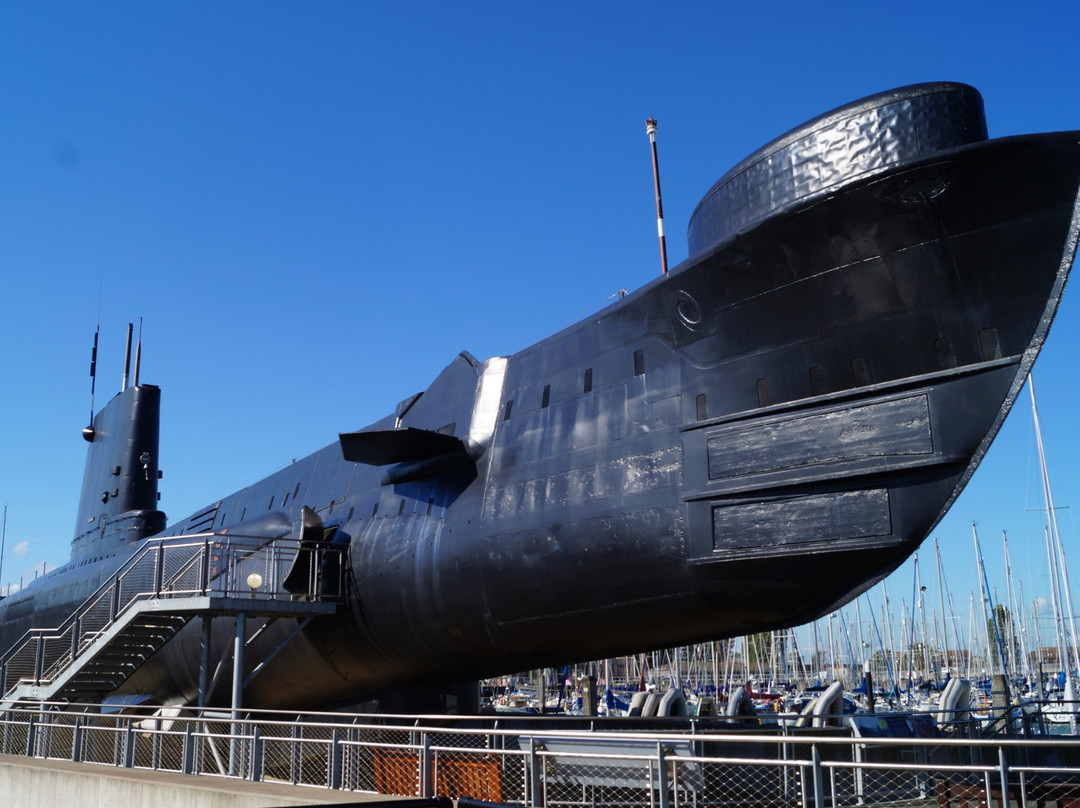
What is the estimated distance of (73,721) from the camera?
19234 mm

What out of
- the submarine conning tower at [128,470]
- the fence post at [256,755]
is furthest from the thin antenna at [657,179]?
the submarine conning tower at [128,470]

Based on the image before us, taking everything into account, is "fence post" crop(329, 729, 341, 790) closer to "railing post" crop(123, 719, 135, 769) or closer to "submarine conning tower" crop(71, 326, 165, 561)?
"railing post" crop(123, 719, 135, 769)

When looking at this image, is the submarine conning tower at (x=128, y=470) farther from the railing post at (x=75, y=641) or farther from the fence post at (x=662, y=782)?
the fence post at (x=662, y=782)

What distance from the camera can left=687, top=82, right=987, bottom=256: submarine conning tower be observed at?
10.2 m

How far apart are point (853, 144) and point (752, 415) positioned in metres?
3.09

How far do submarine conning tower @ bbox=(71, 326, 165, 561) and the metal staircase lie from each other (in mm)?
7144

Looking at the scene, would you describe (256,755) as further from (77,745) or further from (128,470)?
(128,470)

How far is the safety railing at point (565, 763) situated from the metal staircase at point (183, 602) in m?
0.80

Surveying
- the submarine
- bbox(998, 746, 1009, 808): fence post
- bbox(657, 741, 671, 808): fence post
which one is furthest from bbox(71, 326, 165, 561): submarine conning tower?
bbox(998, 746, 1009, 808): fence post

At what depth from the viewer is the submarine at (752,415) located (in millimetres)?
9812

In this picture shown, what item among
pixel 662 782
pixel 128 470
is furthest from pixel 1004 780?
pixel 128 470

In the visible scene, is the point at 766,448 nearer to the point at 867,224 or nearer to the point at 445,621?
the point at 867,224

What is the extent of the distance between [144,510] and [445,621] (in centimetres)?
1500

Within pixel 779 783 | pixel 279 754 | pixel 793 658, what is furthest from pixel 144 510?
pixel 793 658
